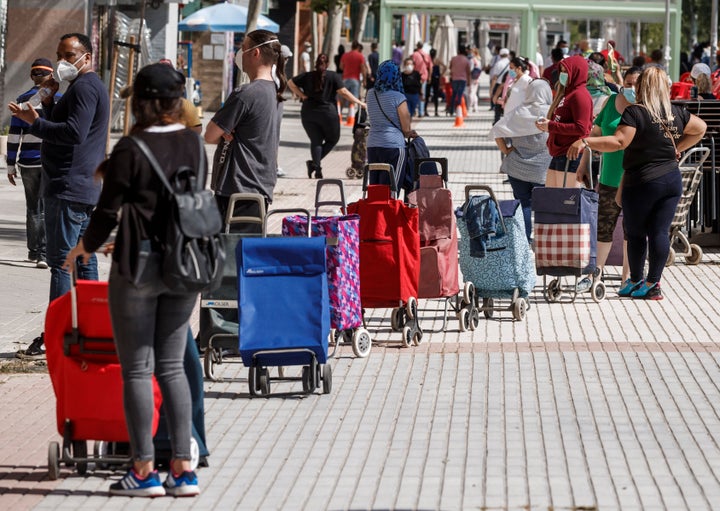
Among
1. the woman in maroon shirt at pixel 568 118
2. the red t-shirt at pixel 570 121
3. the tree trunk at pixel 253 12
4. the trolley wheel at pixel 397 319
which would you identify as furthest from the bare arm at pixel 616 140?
the tree trunk at pixel 253 12

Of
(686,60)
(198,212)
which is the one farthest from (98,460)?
(686,60)

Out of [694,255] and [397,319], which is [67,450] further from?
[694,255]

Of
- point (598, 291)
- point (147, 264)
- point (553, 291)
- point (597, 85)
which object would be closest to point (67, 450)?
point (147, 264)

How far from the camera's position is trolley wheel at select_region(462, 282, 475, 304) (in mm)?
10188

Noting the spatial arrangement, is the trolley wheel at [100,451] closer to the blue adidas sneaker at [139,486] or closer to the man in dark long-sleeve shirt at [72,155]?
the blue adidas sneaker at [139,486]

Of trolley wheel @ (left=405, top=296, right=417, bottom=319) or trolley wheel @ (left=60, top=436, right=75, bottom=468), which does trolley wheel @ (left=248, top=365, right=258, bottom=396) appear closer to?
trolley wheel @ (left=405, top=296, right=417, bottom=319)

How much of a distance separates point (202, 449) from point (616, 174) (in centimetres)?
680

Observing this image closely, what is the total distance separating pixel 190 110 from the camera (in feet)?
34.0

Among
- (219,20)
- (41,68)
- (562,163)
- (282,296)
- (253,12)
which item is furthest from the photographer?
(219,20)

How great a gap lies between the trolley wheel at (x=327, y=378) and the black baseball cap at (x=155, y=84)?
2.61 meters

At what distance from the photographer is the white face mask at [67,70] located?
8492 mm

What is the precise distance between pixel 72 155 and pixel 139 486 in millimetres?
3076

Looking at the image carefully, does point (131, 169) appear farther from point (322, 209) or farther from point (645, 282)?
point (322, 209)

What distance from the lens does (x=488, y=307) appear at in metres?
10.8
